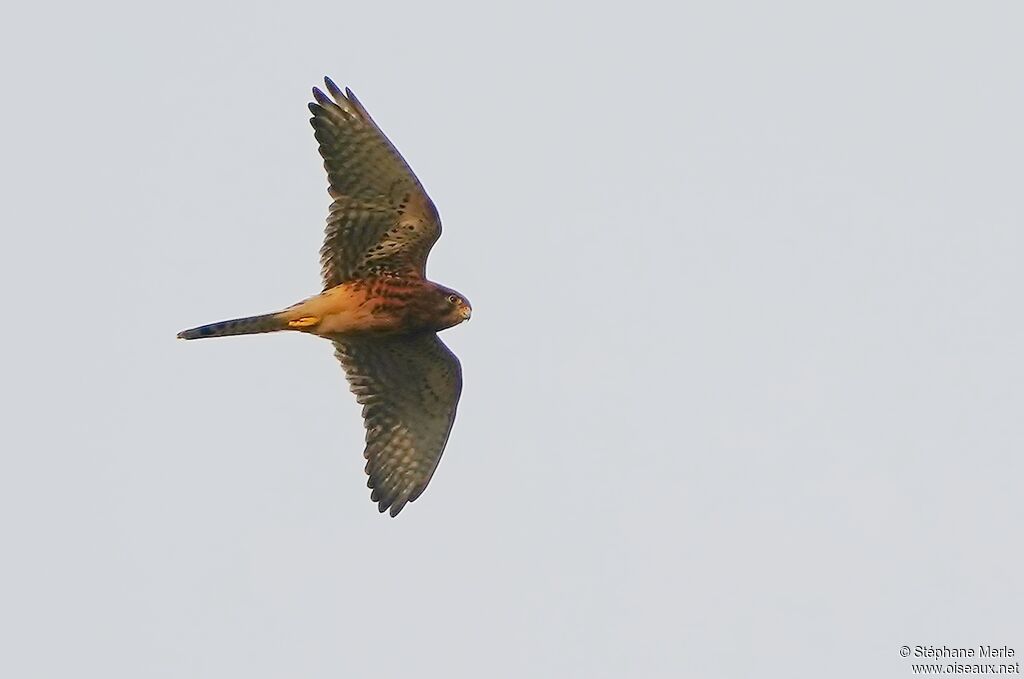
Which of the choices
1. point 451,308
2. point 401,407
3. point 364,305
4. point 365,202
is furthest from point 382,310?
point 401,407

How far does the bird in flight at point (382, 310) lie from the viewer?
16062 millimetres

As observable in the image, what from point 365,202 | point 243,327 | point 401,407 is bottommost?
point 401,407

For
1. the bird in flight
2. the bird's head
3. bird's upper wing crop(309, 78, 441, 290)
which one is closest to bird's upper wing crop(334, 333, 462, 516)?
the bird in flight

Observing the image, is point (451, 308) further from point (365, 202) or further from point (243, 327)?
point (243, 327)

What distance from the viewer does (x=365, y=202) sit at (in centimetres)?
1620

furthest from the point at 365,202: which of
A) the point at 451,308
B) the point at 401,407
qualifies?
the point at 401,407

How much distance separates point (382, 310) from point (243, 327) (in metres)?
1.27

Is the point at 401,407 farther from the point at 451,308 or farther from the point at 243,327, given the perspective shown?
the point at 243,327

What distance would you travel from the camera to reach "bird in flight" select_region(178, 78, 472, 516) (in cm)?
1606

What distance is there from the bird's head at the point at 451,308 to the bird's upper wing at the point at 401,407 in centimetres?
51

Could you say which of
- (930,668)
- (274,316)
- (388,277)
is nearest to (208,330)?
(274,316)

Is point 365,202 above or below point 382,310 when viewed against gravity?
above

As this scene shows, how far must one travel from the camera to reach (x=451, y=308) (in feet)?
54.2

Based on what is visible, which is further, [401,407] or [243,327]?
[401,407]
